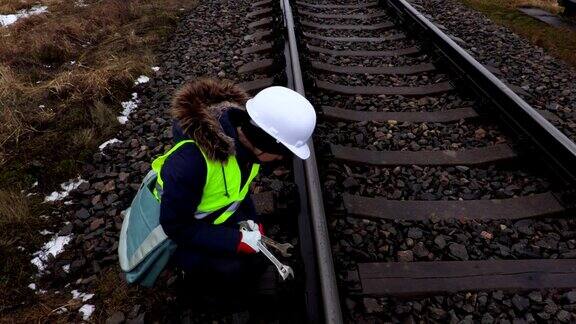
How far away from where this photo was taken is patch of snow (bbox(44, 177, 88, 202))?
3.34 metres

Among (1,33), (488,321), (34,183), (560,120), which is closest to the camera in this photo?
(488,321)

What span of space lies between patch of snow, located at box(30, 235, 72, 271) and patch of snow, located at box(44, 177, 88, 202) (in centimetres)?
46

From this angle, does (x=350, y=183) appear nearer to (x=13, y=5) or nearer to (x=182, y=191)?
(x=182, y=191)

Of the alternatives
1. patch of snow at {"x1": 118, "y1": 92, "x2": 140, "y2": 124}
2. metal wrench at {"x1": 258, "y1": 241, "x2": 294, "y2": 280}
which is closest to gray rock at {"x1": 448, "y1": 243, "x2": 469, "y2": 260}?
metal wrench at {"x1": 258, "y1": 241, "x2": 294, "y2": 280}

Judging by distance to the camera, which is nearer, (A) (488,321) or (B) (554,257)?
(A) (488,321)

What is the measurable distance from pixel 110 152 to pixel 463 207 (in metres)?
3.06

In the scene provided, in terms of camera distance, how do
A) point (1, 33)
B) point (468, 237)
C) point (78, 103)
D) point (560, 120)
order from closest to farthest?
point (468, 237)
point (560, 120)
point (78, 103)
point (1, 33)

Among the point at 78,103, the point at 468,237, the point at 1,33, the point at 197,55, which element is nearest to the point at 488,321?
the point at 468,237

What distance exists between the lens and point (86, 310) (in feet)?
8.26

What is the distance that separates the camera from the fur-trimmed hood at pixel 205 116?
6.23 feet

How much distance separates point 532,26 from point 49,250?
7628 millimetres

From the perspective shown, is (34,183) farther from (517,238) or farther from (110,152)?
(517,238)

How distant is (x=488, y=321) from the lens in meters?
2.41

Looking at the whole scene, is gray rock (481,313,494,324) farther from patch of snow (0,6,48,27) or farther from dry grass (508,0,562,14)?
patch of snow (0,6,48,27)
